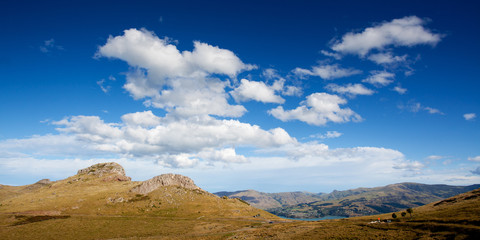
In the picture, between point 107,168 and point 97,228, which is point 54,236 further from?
point 107,168

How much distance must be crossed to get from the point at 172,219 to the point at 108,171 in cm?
10344

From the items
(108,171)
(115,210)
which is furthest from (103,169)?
(115,210)

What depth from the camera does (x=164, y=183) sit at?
15388 cm

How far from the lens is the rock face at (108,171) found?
172 m

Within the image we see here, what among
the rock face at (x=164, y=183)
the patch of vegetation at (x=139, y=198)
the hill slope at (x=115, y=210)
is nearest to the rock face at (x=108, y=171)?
the hill slope at (x=115, y=210)

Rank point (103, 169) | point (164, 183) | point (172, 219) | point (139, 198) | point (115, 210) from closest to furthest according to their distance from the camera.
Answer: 1. point (172, 219)
2. point (115, 210)
3. point (139, 198)
4. point (164, 183)
5. point (103, 169)

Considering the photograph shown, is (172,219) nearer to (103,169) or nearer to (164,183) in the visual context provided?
(164,183)

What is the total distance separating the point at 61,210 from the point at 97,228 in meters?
→ 43.6

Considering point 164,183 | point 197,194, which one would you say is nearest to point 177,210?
point 197,194

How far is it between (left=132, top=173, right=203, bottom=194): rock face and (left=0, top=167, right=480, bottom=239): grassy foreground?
18.1ft

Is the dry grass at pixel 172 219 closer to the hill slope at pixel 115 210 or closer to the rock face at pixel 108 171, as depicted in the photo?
the hill slope at pixel 115 210

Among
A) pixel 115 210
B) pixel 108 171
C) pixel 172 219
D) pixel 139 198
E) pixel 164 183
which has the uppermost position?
pixel 108 171

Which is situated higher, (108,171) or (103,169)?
(103,169)

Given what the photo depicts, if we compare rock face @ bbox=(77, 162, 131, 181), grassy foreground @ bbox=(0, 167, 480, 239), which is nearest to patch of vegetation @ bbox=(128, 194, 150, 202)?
grassy foreground @ bbox=(0, 167, 480, 239)
